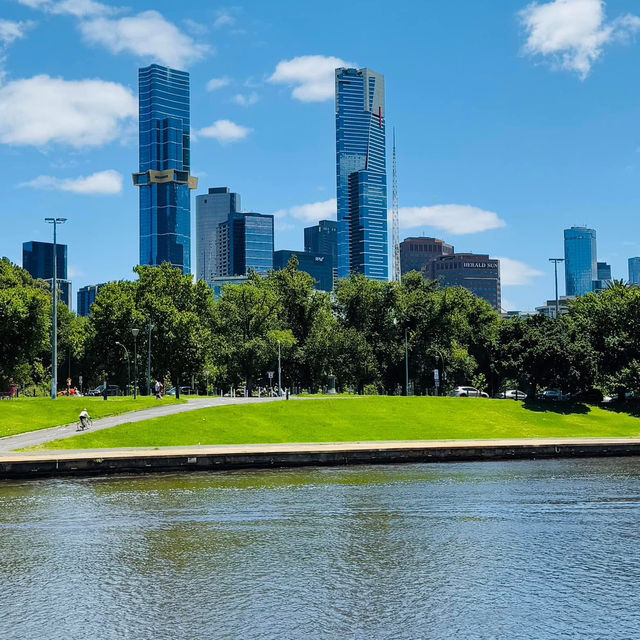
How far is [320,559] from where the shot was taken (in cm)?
2206

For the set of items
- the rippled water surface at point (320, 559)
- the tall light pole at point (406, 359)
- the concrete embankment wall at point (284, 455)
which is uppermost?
the tall light pole at point (406, 359)

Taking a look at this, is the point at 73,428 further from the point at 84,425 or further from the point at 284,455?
the point at 284,455

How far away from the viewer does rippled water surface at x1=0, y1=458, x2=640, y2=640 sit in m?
17.1

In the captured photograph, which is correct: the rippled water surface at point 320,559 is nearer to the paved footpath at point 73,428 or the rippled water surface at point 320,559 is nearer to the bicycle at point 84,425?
the paved footpath at point 73,428

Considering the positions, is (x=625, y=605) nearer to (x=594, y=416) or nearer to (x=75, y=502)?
(x=75, y=502)

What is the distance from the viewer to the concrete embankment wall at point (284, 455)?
37969 millimetres

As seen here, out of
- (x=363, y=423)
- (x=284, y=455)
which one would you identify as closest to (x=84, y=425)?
(x=284, y=455)

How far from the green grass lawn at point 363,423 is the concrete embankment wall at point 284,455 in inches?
236

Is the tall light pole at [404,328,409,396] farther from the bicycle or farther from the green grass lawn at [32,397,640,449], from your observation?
the bicycle

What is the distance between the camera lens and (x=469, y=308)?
385 ft

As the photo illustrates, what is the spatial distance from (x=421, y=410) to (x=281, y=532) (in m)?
42.2

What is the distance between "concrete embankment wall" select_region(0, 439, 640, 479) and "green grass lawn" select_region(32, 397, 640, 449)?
5.99 meters

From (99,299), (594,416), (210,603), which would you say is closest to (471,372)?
(594,416)

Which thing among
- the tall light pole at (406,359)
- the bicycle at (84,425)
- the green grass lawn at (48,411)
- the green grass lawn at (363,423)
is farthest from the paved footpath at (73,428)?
the tall light pole at (406,359)
